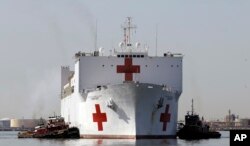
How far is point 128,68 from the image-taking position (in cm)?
5262

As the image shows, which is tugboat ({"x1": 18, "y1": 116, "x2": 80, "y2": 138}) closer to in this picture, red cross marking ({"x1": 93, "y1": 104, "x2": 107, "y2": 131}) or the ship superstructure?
the ship superstructure

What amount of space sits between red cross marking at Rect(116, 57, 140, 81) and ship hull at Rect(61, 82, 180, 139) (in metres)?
2.60

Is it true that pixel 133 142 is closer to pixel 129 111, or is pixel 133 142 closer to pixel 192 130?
pixel 129 111

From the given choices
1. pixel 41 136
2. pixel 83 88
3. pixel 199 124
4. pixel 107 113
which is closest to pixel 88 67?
pixel 83 88

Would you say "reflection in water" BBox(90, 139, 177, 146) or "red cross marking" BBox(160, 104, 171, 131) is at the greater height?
"red cross marking" BBox(160, 104, 171, 131)

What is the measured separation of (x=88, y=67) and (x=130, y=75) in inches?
116

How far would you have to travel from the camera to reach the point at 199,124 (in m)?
69.8

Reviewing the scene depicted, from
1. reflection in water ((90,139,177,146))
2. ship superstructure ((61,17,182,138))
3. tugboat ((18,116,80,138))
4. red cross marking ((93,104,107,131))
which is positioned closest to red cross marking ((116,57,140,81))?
ship superstructure ((61,17,182,138))

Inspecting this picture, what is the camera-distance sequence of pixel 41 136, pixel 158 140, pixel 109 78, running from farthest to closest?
pixel 41 136 → pixel 109 78 → pixel 158 140

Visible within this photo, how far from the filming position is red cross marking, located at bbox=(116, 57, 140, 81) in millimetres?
52500

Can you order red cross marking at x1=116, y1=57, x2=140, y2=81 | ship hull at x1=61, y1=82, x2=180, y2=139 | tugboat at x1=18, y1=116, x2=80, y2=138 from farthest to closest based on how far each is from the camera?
tugboat at x1=18, y1=116, x2=80, y2=138
red cross marking at x1=116, y1=57, x2=140, y2=81
ship hull at x1=61, y1=82, x2=180, y2=139

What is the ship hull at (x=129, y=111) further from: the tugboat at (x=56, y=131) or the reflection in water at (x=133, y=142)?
the tugboat at (x=56, y=131)

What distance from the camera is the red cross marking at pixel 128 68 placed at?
5250 cm

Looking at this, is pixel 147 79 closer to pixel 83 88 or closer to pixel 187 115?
pixel 83 88
